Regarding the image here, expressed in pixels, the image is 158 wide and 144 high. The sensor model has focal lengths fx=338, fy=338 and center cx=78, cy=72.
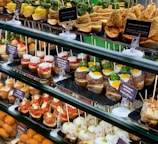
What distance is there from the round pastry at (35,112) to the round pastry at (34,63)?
32 cm

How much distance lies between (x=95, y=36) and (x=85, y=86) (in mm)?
378

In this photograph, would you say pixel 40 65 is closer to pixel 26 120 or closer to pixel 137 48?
pixel 26 120

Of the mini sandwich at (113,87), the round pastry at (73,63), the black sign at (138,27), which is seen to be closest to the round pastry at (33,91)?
the round pastry at (73,63)

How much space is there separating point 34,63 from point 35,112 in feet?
1.38

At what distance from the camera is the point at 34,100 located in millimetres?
3033

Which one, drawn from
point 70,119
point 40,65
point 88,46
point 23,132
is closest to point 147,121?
point 88,46

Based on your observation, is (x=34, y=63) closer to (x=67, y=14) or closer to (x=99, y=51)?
(x=67, y=14)

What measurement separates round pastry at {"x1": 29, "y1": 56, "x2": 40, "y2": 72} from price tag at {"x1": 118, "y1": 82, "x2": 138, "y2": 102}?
42.3 inches

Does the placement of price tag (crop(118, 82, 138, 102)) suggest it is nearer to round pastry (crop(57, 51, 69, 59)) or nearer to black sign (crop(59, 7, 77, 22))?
black sign (crop(59, 7, 77, 22))

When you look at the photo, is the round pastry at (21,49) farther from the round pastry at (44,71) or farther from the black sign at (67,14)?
the black sign at (67,14)

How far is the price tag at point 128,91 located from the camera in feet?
6.42

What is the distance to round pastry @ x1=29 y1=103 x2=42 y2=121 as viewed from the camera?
2898 mm

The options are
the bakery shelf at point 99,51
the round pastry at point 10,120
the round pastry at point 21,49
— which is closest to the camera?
the bakery shelf at point 99,51

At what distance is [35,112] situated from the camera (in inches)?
114
